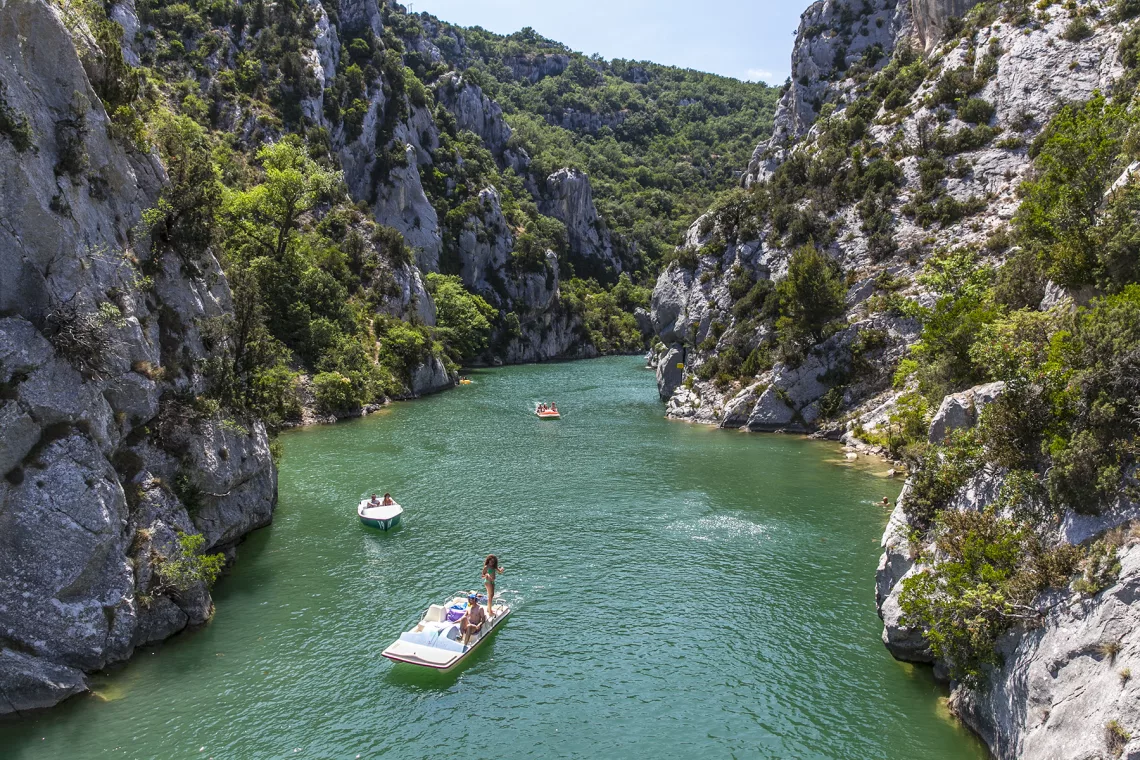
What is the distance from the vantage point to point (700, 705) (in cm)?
1684

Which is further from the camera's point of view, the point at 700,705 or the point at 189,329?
the point at 189,329

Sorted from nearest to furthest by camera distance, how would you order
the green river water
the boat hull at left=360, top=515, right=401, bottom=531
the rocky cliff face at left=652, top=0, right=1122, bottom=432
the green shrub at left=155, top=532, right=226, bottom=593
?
the green river water → the green shrub at left=155, top=532, right=226, bottom=593 → the boat hull at left=360, top=515, right=401, bottom=531 → the rocky cliff face at left=652, top=0, right=1122, bottom=432

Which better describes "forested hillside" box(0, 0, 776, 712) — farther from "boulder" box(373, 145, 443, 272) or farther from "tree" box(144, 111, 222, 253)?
"boulder" box(373, 145, 443, 272)

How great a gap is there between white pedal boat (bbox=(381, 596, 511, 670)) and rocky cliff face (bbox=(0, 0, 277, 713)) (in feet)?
22.6

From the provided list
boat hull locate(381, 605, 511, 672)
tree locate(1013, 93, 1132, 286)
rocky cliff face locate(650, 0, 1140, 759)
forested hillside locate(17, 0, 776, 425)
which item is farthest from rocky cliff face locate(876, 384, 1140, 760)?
forested hillside locate(17, 0, 776, 425)

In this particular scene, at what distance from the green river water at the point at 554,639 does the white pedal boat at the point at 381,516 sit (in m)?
0.62

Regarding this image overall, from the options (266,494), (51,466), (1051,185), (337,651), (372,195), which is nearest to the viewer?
(51,466)

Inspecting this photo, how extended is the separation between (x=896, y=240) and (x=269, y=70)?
83422mm

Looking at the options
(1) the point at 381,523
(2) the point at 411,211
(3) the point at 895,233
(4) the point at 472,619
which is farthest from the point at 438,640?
(2) the point at 411,211

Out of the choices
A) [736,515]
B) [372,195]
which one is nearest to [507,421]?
[736,515]

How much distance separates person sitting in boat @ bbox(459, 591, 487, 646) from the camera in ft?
61.8

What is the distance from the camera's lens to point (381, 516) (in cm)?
2875

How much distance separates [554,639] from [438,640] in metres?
3.66

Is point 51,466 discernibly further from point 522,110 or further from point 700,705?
point 522,110
